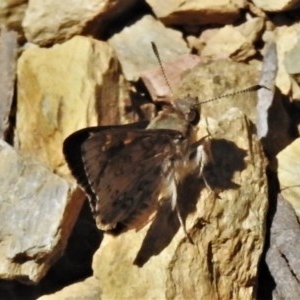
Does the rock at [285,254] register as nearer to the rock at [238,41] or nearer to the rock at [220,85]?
the rock at [220,85]

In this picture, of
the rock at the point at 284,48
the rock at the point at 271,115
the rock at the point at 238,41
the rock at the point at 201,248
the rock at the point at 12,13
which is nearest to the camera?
the rock at the point at 201,248

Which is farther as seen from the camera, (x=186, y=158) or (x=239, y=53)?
(x=239, y=53)

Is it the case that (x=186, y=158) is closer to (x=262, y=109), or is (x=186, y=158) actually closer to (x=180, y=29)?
(x=262, y=109)

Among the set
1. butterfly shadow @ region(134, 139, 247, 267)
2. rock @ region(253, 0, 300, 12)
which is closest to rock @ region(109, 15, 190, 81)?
rock @ region(253, 0, 300, 12)

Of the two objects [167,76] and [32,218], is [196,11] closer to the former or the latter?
[167,76]

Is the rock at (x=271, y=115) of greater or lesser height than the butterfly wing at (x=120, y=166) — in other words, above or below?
below

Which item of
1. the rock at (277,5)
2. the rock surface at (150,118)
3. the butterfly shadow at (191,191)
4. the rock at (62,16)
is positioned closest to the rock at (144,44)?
the rock surface at (150,118)

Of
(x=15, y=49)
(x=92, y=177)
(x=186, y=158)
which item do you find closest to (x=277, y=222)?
(x=186, y=158)
